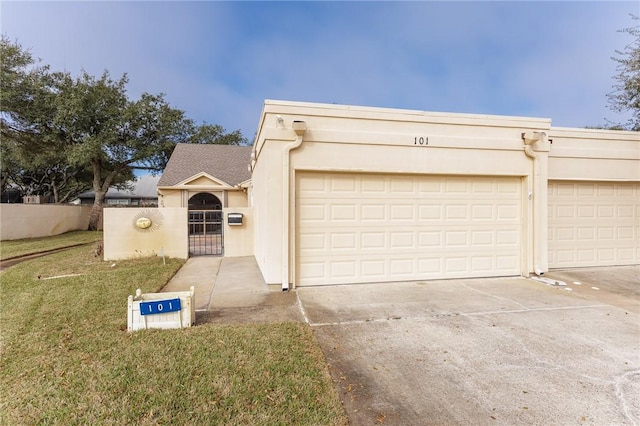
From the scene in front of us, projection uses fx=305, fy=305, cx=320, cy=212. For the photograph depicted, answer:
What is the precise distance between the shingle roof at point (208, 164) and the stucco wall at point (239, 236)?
6553 mm

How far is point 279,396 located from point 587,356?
3437 millimetres

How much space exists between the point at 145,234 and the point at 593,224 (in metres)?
12.6

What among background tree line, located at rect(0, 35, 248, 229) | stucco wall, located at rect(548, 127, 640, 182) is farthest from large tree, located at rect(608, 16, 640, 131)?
background tree line, located at rect(0, 35, 248, 229)

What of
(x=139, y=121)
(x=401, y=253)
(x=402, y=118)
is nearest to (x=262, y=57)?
(x=139, y=121)

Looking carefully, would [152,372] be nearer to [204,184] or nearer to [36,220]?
[204,184]

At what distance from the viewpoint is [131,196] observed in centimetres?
3716

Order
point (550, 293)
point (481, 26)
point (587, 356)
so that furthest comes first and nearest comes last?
point (481, 26) < point (550, 293) < point (587, 356)

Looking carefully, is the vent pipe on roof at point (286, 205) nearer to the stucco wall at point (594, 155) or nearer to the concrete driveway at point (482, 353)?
the concrete driveway at point (482, 353)

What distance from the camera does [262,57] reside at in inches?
637

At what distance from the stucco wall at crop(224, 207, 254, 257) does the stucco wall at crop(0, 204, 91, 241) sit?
12.2 m

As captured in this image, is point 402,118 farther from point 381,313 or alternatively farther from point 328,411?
point 328,411

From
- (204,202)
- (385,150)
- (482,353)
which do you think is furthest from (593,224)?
(204,202)

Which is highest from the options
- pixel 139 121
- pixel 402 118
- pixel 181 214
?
pixel 139 121

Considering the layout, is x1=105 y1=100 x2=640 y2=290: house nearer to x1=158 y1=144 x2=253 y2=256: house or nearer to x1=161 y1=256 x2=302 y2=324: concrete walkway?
x1=161 y1=256 x2=302 y2=324: concrete walkway
